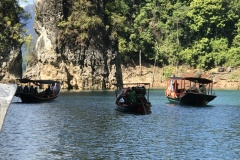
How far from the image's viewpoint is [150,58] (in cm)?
10825

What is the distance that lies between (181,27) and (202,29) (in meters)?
4.67

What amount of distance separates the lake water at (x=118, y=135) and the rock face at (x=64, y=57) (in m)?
39.7

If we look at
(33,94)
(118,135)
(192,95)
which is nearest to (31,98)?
(33,94)

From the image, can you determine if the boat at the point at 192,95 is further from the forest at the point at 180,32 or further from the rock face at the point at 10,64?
the forest at the point at 180,32

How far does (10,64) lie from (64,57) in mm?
9301

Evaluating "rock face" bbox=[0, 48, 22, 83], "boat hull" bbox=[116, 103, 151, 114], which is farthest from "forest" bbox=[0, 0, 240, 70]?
"boat hull" bbox=[116, 103, 151, 114]

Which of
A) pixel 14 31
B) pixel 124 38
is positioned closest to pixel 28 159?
pixel 14 31

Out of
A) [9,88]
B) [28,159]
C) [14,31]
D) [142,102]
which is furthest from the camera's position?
[14,31]

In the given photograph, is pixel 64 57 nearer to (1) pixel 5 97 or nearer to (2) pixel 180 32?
(2) pixel 180 32

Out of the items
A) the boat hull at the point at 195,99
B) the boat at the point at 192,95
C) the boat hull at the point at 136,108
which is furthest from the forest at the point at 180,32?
the boat hull at the point at 136,108

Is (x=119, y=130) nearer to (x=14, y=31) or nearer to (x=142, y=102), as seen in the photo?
(x=142, y=102)

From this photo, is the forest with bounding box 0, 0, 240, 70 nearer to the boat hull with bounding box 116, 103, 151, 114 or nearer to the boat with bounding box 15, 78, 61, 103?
the boat with bounding box 15, 78, 61, 103

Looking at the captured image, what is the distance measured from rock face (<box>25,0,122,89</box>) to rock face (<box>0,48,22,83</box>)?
403cm

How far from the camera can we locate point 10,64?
83500 millimetres
